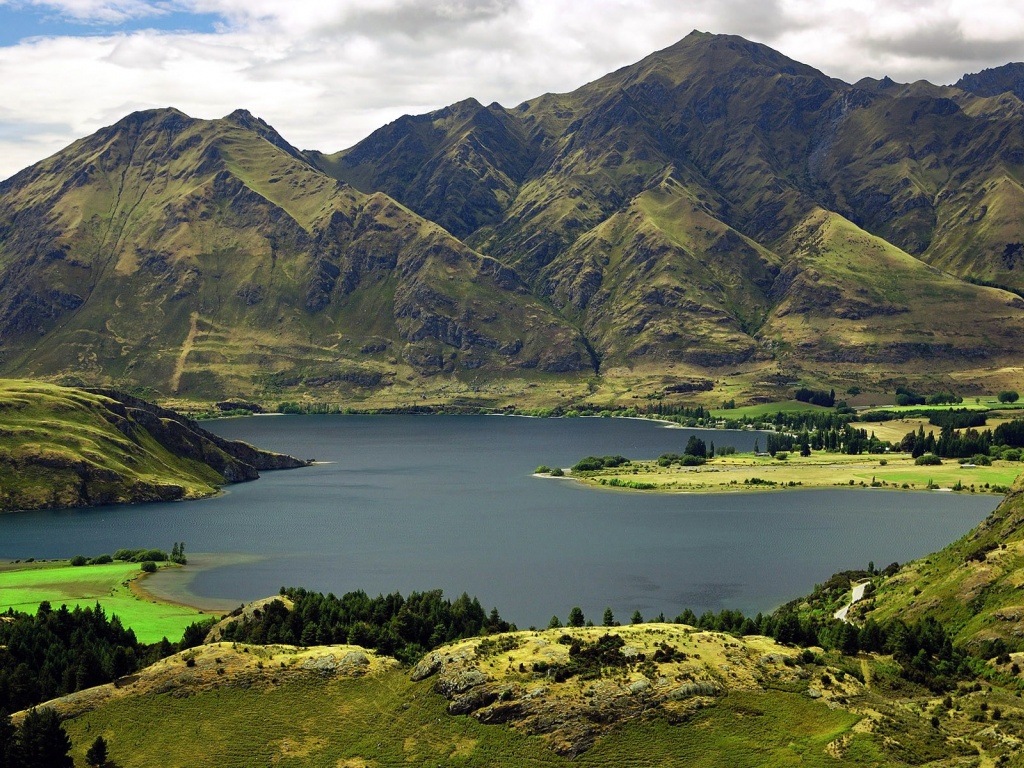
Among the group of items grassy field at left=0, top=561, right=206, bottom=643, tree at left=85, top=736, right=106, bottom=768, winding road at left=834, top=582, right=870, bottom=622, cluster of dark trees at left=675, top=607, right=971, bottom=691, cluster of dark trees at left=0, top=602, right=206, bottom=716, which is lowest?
grassy field at left=0, top=561, right=206, bottom=643

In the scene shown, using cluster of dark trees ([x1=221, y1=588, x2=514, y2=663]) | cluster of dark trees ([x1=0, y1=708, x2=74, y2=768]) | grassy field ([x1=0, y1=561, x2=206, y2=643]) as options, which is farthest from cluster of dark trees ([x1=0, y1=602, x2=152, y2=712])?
cluster of dark trees ([x1=0, y1=708, x2=74, y2=768])

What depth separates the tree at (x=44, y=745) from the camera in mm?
97688

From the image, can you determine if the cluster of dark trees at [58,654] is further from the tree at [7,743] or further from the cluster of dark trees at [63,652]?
the tree at [7,743]

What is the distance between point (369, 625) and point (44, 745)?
42.1m

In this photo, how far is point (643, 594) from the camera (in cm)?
18238

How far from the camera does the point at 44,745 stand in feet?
321

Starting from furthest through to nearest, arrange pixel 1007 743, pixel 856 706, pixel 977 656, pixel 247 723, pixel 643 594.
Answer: pixel 643 594 → pixel 977 656 → pixel 247 723 → pixel 856 706 → pixel 1007 743

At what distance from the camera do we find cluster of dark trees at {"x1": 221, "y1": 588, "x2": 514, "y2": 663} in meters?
127

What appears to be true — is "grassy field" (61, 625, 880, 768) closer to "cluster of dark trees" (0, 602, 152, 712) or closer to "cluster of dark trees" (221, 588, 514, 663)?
"cluster of dark trees" (0, 602, 152, 712)

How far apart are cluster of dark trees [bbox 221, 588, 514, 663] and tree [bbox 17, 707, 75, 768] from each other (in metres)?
29.4

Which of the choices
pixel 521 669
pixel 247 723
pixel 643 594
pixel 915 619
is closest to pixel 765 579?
pixel 643 594

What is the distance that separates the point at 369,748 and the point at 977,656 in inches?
2484

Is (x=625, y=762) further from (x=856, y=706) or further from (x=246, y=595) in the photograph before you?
(x=246, y=595)

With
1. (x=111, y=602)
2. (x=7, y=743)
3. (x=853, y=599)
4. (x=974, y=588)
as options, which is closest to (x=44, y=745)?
(x=7, y=743)
